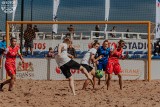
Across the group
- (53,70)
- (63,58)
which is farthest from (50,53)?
(63,58)

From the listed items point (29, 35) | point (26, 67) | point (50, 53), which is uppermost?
point (29, 35)

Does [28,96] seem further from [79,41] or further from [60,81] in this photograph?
[79,41]

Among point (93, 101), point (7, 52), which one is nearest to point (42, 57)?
point (7, 52)

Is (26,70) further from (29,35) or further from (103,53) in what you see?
(103,53)

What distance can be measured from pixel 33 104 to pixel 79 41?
9077 millimetres

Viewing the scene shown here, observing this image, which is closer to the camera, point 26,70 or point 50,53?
point 26,70

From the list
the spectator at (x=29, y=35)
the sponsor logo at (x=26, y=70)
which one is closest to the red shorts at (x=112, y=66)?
the sponsor logo at (x=26, y=70)

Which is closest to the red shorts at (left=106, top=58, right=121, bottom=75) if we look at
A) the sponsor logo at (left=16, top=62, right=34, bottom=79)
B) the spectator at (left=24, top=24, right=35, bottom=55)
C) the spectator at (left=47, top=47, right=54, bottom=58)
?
the spectator at (left=47, top=47, right=54, bottom=58)

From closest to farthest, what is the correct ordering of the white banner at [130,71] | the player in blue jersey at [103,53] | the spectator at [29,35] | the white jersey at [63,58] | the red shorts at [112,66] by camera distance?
the white jersey at [63,58] < the red shorts at [112,66] < the player in blue jersey at [103,53] < the white banner at [130,71] < the spectator at [29,35]

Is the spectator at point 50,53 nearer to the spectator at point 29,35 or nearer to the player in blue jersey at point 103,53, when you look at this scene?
the spectator at point 29,35

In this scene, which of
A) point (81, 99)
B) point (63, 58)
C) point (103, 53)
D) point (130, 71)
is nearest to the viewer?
point (81, 99)

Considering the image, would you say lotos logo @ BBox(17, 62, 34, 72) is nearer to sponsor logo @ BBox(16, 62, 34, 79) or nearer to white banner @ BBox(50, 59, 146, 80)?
sponsor logo @ BBox(16, 62, 34, 79)

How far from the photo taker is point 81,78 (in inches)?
741

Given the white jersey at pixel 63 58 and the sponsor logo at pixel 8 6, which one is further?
the sponsor logo at pixel 8 6
